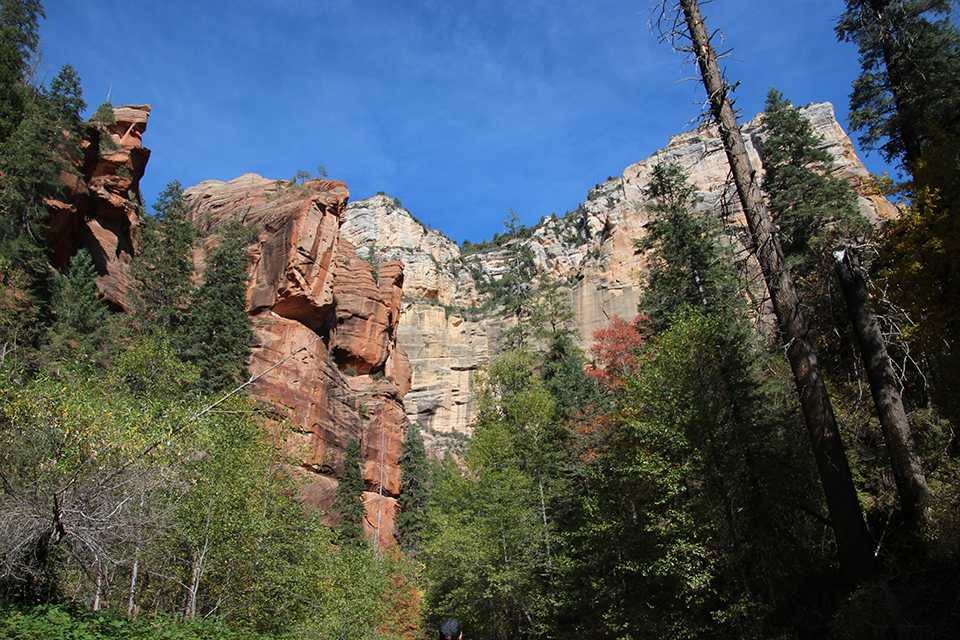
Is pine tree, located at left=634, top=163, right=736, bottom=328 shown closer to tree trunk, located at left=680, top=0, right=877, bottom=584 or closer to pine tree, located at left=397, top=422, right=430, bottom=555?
tree trunk, located at left=680, top=0, right=877, bottom=584

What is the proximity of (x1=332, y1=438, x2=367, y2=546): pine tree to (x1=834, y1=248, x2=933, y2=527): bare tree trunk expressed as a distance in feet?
89.6

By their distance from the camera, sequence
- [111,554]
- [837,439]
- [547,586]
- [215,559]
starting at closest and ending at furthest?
1. [837,439]
2. [111,554]
3. [215,559]
4. [547,586]

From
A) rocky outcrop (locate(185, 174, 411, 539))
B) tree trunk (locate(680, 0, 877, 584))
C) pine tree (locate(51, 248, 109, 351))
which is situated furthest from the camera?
rocky outcrop (locate(185, 174, 411, 539))

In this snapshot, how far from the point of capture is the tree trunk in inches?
265

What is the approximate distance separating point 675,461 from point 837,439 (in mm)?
6134

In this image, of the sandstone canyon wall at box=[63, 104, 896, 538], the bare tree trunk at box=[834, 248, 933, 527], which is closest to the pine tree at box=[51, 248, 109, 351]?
the sandstone canyon wall at box=[63, 104, 896, 538]

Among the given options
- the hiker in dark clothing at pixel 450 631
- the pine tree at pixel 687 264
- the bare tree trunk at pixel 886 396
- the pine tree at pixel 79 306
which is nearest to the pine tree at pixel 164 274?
the pine tree at pixel 79 306

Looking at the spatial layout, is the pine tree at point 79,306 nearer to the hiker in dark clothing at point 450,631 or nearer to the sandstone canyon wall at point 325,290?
the sandstone canyon wall at point 325,290

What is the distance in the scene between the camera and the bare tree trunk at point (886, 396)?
853 cm

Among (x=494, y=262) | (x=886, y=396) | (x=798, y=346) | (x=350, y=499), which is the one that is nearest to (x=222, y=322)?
(x=350, y=499)

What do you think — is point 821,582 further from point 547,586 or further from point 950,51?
point 950,51

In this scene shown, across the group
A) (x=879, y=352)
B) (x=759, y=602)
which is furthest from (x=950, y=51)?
(x=759, y=602)

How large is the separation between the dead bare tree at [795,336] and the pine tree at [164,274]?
94.5 feet

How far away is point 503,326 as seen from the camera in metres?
74.4
